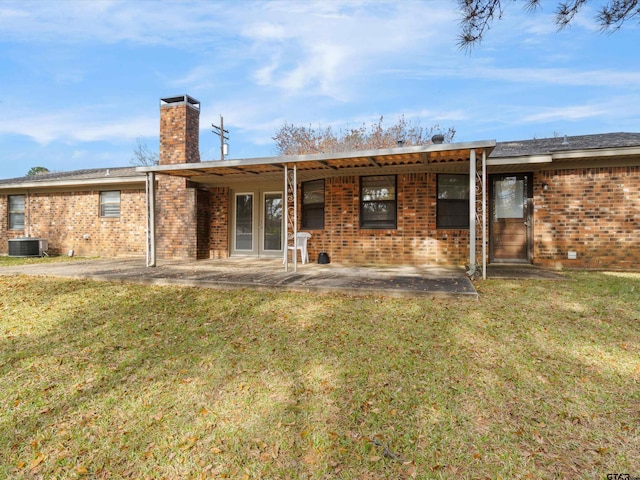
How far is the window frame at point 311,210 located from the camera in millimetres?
9477

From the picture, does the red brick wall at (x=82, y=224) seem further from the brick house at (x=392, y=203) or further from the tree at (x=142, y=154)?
the tree at (x=142, y=154)

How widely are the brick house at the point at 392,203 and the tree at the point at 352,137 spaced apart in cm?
1322

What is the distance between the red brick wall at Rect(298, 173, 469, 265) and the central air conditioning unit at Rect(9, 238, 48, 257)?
10.3m

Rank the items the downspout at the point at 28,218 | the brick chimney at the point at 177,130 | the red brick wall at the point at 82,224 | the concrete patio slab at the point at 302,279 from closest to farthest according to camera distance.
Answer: the concrete patio slab at the point at 302,279, the brick chimney at the point at 177,130, the red brick wall at the point at 82,224, the downspout at the point at 28,218

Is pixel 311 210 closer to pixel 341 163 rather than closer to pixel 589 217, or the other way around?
pixel 341 163

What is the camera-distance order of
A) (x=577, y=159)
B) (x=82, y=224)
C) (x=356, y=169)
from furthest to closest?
(x=82, y=224) < (x=356, y=169) < (x=577, y=159)

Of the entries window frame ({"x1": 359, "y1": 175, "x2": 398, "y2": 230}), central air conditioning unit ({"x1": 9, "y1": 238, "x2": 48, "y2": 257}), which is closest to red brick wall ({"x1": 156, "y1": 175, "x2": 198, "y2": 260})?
window frame ({"x1": 359, "y1": 175, "x2": 398, "y2": 230})

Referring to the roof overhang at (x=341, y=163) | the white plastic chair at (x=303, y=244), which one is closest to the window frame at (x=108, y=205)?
the roof overhang at (x=341, y=163)

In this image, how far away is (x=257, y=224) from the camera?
10.7 meters

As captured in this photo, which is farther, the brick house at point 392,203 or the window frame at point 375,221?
the window frame at point 375,221

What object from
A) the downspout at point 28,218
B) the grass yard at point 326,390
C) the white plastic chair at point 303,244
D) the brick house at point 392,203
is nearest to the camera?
the grass yard at point 326,390

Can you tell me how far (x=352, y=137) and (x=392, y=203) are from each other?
613 inches

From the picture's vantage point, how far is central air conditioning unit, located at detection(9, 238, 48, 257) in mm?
11891

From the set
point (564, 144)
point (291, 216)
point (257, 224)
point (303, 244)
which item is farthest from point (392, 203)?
point (564, 144)
